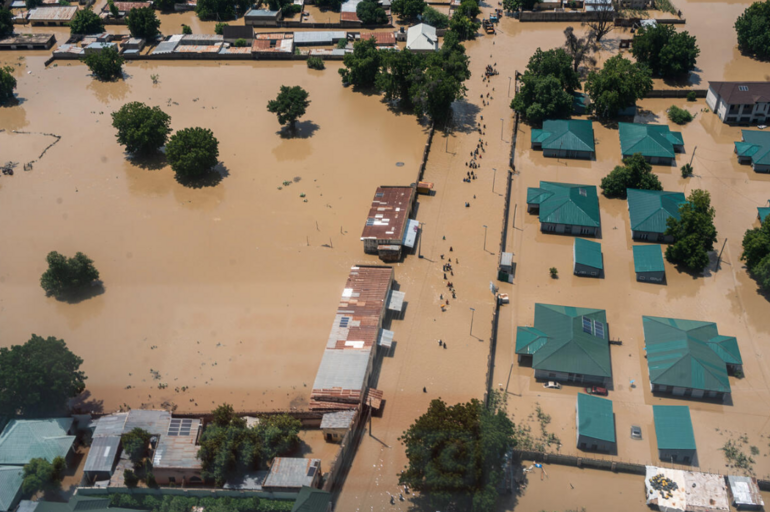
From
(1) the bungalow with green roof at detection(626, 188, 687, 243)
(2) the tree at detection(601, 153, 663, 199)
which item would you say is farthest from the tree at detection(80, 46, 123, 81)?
(1) the bungalow with green roof at detection(626, 188, 687, 243)

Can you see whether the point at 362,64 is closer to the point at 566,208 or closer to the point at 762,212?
the point at 566,208

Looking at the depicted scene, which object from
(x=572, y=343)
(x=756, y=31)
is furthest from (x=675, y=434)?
(x=756, y=31)

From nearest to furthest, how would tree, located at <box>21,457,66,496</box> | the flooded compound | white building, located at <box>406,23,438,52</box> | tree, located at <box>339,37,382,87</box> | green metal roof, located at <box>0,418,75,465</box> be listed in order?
tree, located at <box>21,457,66,496</box>, green metal roof, located at <box>0,418,75,465</box>, the flooded compound, tree, located at <box>339,37,382,87</box>, white building, located at <box>406,23,438,52</box>

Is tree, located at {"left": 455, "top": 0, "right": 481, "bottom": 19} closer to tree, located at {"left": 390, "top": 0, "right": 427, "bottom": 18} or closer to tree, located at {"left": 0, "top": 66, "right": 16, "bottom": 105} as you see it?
tree, located at {"left": 390, "top": 0, "right": 427, "bottom": 18}

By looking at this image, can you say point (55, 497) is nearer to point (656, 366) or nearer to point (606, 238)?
point (656, 366)

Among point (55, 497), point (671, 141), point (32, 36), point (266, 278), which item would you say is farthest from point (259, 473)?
point (32, 36)

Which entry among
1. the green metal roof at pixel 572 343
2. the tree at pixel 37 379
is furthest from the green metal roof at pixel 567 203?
the tree at pixel 37 379
